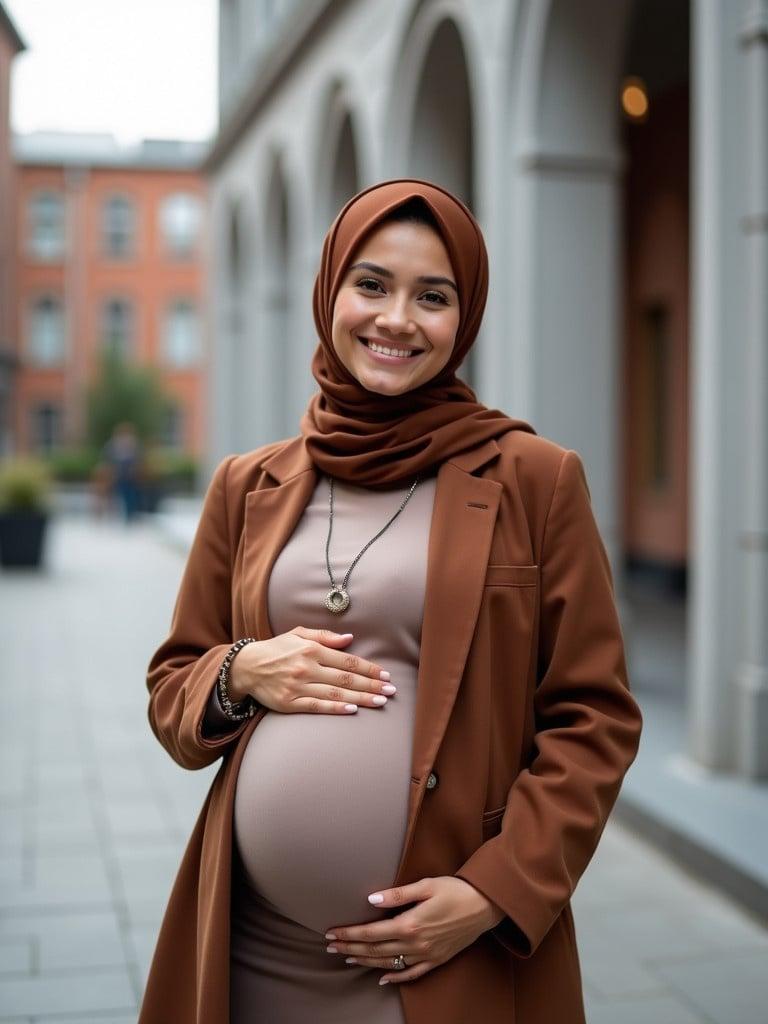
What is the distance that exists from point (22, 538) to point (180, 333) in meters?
31.5

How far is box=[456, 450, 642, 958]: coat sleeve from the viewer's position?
1754 mm

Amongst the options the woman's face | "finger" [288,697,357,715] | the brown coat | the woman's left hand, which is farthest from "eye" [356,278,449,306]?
the woman's left hand

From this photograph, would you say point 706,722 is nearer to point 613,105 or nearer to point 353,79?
point 613,105

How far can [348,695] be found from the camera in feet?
5.99

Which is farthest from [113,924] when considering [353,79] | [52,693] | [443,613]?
[353,79]

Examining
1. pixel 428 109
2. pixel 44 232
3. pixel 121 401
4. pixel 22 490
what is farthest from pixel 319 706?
pixel 44 232

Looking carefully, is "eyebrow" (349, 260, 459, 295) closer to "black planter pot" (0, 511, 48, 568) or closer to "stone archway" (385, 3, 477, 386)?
"stone archway" (385, 3, 477, 386)

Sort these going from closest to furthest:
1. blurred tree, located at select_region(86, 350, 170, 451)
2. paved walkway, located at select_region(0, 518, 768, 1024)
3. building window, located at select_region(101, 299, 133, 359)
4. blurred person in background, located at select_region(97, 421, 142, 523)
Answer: paved walkway, located at select_region(0, 518, 768, 1024)
blurred person in background, located at select_region(97, 421, 142, 523)
blurred tree, located at select_region(86, 350, 170, 451)
building window, located at select_region(101, 299, 133, 359)

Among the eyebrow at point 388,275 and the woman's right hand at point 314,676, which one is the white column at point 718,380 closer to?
the eyebrow at point 388,275

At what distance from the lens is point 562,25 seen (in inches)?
267

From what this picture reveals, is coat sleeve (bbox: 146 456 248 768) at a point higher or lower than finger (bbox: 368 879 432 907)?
higher

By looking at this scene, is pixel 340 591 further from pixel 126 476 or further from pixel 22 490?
pixel 126 476

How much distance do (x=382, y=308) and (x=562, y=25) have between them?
5.58m

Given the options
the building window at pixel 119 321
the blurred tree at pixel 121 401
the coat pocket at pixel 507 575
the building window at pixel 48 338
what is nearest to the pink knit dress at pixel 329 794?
the coat pocket at pixel 507 575
